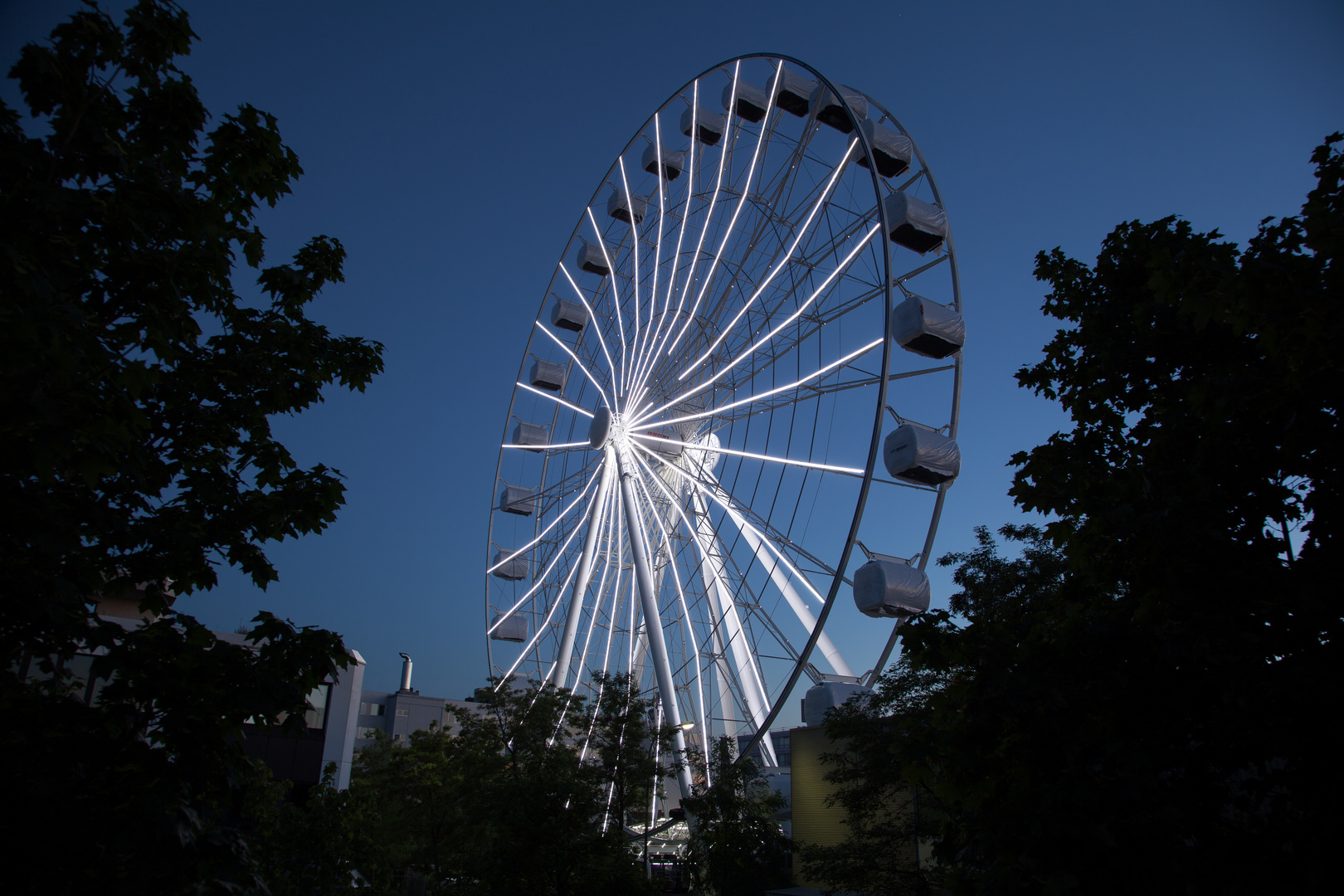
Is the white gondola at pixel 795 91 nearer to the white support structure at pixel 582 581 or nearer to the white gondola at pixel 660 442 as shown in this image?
the white gondola at pixel 660 442

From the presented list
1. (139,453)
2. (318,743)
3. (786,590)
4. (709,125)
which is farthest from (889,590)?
(318,743)

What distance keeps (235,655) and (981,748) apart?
4.15 meters

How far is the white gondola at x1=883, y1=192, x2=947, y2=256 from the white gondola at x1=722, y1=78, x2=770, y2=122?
6.04 meters

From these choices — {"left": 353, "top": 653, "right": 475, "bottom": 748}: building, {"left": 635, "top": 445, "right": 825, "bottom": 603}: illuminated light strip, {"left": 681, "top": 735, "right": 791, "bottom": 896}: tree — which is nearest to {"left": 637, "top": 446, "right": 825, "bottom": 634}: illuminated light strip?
{"left": 635, "top": 445, "right": 825, "bottom": 603}: illuminated light strip

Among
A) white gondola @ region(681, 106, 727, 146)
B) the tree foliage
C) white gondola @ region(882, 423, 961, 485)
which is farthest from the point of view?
white gondola @ region(681, 106, 727, 146)

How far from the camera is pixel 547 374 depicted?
2955 centimetres

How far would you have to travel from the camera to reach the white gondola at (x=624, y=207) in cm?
2656

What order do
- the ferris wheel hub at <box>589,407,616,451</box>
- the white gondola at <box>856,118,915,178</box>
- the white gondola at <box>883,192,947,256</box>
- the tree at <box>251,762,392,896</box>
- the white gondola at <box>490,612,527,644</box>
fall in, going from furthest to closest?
the white gondola at <box>490,612,527,644</box>
the ferris wheel hub at <box>589,407,616,451</box>
the white gondola at <box>856,118,915,178</box>
the white gondola at <box>883,192,947,256</box>
the tree at <box>251,762,392,896</box>

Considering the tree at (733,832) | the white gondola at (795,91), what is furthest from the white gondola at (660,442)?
the white gondola at (795,91)

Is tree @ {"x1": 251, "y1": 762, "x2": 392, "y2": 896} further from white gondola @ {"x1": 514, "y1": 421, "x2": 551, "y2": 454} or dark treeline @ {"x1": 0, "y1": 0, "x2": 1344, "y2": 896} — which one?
white gondola @ {"x1": 514, "y1": 421, "x2": 551, "y2": 454}

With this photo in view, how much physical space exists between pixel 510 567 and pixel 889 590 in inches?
668

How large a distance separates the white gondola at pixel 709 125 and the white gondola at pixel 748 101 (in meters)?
1.45

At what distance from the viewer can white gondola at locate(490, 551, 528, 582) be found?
2897 cm

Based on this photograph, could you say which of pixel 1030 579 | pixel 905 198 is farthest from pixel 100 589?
pixel 905 198
